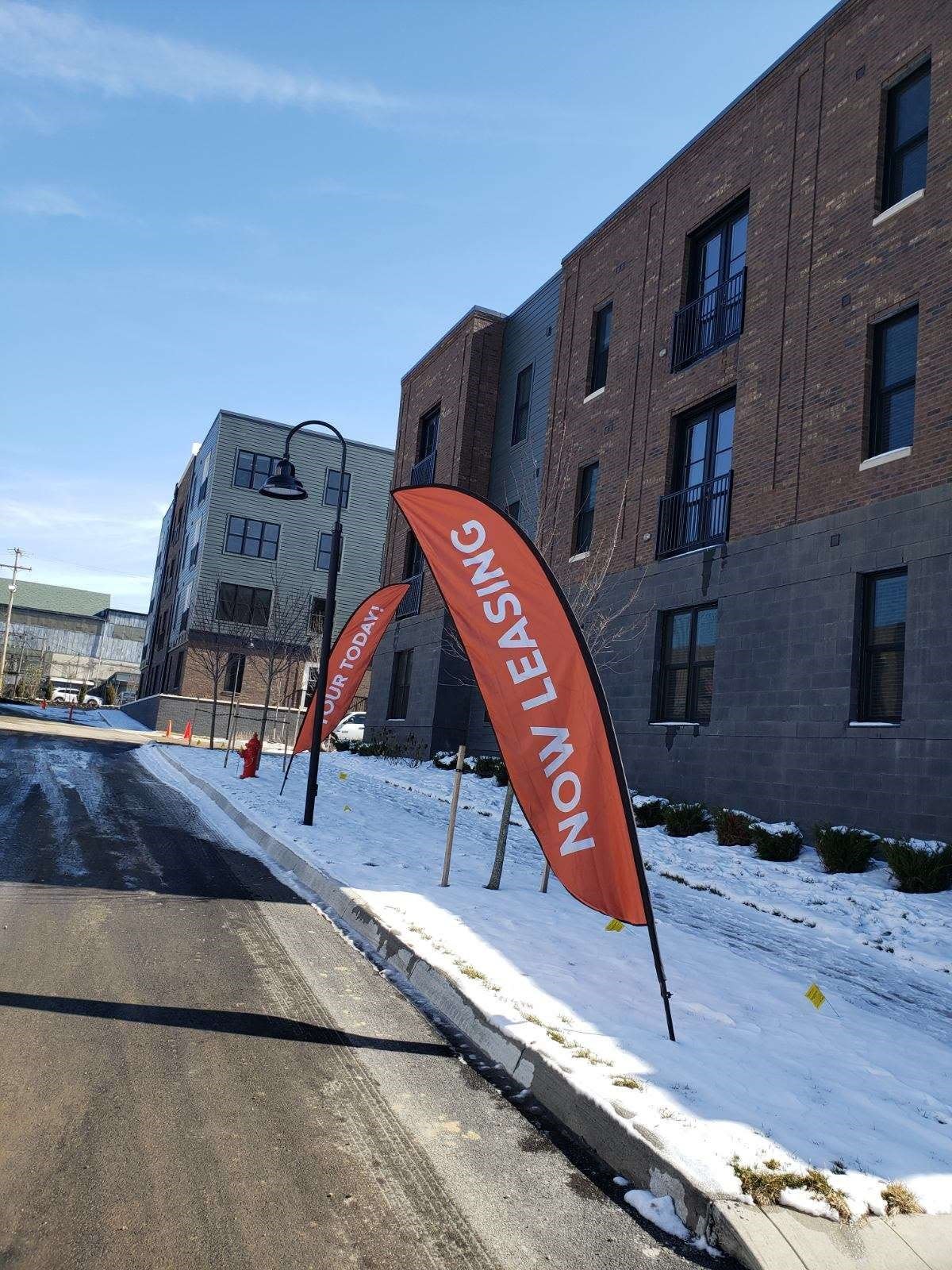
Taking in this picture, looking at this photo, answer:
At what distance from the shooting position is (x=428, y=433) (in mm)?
31219

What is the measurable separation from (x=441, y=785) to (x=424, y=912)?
12725mm

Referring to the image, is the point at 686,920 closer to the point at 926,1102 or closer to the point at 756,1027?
the point at 756,1027

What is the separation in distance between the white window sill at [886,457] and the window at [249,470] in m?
38.6

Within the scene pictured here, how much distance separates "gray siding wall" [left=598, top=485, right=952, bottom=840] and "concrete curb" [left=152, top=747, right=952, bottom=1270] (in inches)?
341

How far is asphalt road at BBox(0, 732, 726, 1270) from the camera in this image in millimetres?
3260

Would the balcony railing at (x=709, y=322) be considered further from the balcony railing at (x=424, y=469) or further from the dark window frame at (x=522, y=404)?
the balcony railing at (x=424, y=469)

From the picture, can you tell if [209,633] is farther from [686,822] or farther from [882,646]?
[882,646]

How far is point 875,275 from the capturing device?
1417cm

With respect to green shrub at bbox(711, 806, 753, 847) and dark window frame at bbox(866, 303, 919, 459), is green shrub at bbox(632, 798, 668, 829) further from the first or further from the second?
dark window frame at bbox(866, 303, 919, 459)

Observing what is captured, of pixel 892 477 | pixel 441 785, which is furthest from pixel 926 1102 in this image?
pixel 441 785

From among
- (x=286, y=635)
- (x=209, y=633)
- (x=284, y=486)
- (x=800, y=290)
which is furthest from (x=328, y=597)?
(x=209, y=633)

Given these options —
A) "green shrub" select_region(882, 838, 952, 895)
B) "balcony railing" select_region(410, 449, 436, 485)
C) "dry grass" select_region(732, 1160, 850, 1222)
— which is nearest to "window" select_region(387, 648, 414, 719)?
"balcony railing" select_region(410, 449, 436, 485)

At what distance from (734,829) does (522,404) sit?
51.8 ft

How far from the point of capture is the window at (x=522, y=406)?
2633 centimetres
